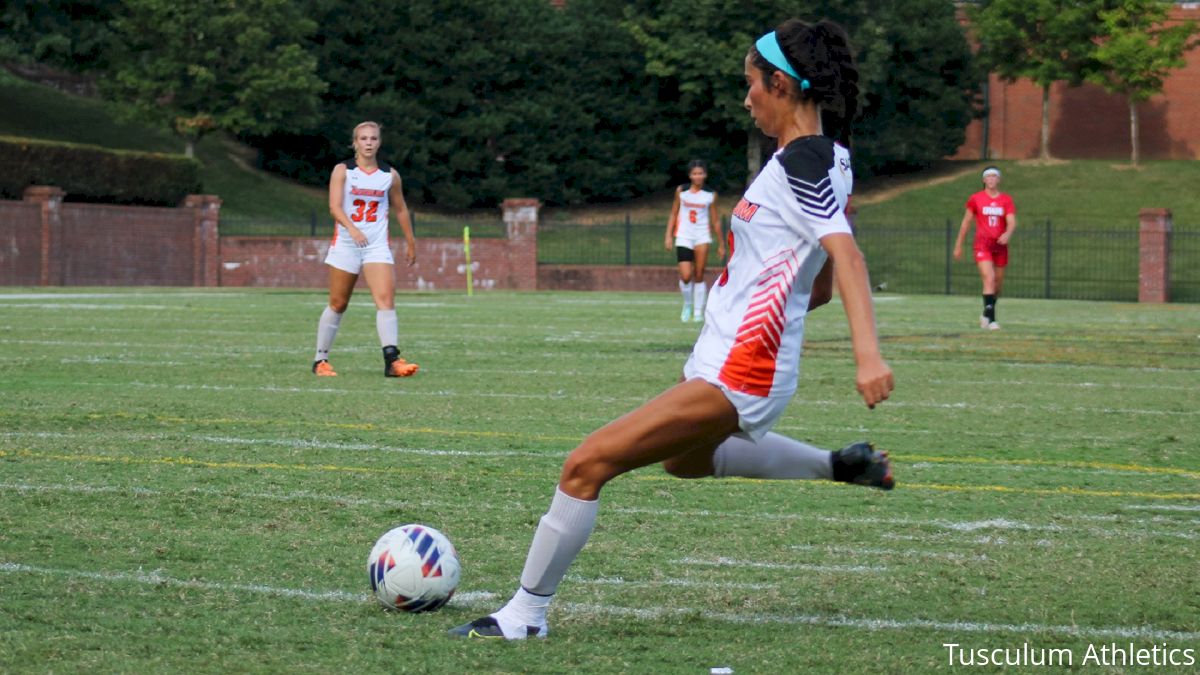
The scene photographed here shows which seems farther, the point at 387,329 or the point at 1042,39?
Answer: the point at 1042,39

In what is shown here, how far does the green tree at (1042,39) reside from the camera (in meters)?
62.2

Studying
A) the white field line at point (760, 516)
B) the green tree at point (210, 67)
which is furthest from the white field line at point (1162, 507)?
the green tree at point (210, 67)

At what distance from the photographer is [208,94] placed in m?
53.2

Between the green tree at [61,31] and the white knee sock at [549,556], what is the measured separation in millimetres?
50433

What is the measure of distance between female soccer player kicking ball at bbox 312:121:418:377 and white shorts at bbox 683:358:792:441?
336 inches

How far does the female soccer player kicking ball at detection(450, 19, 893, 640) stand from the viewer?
466 cm

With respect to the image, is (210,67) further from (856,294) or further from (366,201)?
(856,294)

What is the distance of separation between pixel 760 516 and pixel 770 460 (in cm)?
159

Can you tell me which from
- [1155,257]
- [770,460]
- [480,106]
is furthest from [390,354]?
[480,106]

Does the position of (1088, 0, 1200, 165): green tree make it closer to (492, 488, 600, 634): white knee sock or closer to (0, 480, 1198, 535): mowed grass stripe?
(0, 480, 1198, 535): mowed grass stripe

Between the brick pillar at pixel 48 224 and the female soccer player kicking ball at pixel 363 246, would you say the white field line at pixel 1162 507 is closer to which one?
the female soccer player kicking ball at pixel 363 246

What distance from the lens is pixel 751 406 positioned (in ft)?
15.5

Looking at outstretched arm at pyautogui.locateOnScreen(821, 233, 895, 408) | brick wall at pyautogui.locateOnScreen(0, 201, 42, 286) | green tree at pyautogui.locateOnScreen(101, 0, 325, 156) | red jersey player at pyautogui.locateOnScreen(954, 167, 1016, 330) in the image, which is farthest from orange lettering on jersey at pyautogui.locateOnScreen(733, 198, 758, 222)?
green tree at pyautogui.locateOnScreen(101, 0, 325, 156)

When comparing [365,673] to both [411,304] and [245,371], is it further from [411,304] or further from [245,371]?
[411,304]
